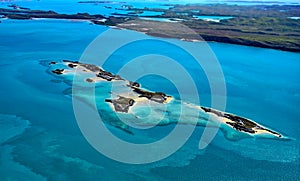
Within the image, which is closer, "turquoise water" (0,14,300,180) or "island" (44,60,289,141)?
"turquoise water" (0,14,300,180)

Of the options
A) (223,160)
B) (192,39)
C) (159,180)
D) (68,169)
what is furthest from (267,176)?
(192,39)

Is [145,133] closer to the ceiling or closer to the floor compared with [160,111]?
closer to the floor

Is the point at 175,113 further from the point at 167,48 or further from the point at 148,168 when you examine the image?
the point at 167,48

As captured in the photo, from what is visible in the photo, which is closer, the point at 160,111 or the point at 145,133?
the point at 145,133

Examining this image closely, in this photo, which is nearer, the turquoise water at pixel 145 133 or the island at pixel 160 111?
the turquoise water at pixel 145 133
